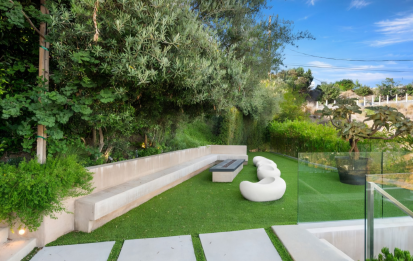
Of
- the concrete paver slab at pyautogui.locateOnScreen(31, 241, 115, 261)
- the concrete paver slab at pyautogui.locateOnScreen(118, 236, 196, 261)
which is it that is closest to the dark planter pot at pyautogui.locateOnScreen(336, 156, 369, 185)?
the concrete paver slab at pyautogui.locateOnScreen(118, 236, 196, 261)

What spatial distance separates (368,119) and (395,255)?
184 inches

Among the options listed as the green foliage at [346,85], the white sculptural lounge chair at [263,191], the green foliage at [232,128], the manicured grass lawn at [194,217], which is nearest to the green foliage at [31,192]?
the manicured grass lawn at [194,217]

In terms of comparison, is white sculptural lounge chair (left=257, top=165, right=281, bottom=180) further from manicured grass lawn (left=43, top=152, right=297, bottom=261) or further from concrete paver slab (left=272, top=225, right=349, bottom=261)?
concrete paver slab (left=272, top=225, right=349, bottom=261)

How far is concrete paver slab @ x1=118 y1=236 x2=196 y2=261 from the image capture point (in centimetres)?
243

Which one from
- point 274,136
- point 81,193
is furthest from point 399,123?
point 274,136

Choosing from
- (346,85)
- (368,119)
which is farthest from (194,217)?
(346,85)

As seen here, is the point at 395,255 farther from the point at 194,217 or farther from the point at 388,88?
the point at 388,88

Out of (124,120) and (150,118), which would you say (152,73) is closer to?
(124,120)

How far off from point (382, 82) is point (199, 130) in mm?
38026

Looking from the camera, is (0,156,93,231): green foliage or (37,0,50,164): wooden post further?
(37,0,50,164): wooden post

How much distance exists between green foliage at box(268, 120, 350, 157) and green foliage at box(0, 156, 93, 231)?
7613 millimetres

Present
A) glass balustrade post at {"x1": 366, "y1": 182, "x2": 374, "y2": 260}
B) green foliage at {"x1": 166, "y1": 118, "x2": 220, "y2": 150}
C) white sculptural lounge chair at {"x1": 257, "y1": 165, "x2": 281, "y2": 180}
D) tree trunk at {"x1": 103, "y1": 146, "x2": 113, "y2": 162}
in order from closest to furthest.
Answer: glass balustrade post at {"x1": 366, "y1": 182, "x2": 374, "y2": 260} < tree trunk at {"x1": 103, "y1": 146, "x2": 113, "y2": 162} < white sculptural lounge chair at {"x1": 257, "y1": 165, "x2": 281, "y2": 180} < green foliage at {"x1": 166, "y1": 118, "x2": 220, "y2": 150}

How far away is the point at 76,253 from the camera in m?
2.50

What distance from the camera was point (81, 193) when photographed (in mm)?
2992
